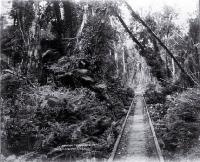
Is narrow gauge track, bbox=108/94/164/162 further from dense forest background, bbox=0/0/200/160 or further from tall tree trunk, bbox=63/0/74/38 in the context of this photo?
tall tree trunk, bbox=63/0/74/38

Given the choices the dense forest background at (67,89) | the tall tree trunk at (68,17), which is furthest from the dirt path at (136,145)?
the tall tree trunk at (68,17)

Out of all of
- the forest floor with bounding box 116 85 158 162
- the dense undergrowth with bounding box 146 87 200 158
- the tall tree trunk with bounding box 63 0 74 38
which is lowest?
the forest floor with bounding box 116 85 158 162

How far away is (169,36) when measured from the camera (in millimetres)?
44062

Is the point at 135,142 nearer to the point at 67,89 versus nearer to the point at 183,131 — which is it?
the point at 183,131

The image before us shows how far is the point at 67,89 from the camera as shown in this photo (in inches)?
532

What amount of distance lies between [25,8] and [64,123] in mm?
9339

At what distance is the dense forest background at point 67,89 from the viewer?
371 inches

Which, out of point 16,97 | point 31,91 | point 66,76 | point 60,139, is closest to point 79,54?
point 66,76

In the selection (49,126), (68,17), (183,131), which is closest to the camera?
(49,126)

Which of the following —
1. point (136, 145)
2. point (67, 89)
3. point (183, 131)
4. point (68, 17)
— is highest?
point (68, 17)

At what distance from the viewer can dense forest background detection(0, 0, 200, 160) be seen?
9412 mm

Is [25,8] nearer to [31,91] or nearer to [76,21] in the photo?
[76,21]

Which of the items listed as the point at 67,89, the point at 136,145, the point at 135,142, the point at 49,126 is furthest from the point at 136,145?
the point at 67,89

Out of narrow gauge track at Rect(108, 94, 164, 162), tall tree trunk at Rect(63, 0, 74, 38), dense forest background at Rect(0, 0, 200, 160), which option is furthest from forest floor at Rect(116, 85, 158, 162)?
tall tree trunk at Rect(63, 0, 74, 38)
